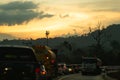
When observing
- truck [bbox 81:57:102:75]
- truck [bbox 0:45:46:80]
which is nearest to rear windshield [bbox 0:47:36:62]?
truck [bbox 0:45:46:80]

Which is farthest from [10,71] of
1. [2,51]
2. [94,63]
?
[94,63]

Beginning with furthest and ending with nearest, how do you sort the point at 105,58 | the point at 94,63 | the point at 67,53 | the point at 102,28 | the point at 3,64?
the point at 67,53, the point at 102,28, the point at 105,58, the point at 94,63, the point at 3,64

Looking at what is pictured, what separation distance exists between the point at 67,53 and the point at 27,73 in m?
177

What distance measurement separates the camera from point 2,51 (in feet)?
58.4

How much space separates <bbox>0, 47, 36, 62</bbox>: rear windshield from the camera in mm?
17594

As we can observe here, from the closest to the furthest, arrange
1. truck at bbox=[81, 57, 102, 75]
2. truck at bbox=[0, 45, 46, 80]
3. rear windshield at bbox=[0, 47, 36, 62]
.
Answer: truck at bbox=[0, 45, 46, 80] < rear windshield at bbox=[0, 47, 36, 62] < truck at bbox=[81, 57, 102, 75]

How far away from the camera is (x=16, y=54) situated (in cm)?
1766

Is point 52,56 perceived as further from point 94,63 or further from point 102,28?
point 102,28

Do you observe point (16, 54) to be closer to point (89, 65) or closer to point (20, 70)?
point (20, 70)

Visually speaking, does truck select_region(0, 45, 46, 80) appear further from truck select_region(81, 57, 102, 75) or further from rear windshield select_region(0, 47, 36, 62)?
truck select_region(81, 57, 102, 75)

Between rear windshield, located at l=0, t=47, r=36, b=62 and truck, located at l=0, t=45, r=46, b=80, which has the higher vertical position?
rear windshield, located at l=0, t=47, r=36, b=62

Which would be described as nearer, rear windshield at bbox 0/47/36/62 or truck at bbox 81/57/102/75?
rear windshield at bbox 0/47/36/62

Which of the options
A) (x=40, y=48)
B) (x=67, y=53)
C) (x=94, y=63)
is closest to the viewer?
(x=40, y=48)

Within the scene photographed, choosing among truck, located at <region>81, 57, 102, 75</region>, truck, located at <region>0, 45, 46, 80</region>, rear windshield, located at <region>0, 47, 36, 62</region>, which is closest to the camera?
truck, located at <region>0, 45, 46, 80</region>
